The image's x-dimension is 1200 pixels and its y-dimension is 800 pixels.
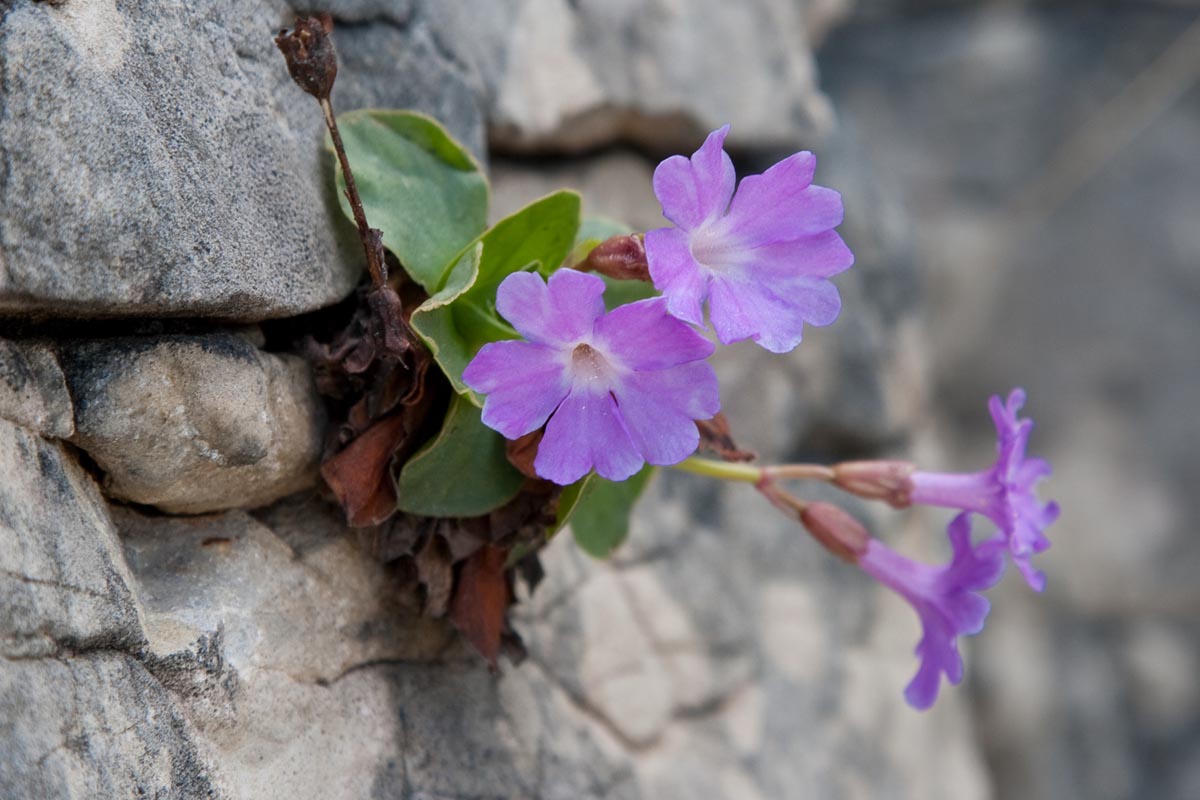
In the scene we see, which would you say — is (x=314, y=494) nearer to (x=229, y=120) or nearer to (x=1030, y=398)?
(x=229, y=120)

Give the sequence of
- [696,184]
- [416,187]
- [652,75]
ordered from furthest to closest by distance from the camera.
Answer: [652,75], [416,187], [696,184]

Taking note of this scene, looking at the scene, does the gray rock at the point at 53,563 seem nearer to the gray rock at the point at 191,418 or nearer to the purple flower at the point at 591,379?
the gray rock at the point at 191,418

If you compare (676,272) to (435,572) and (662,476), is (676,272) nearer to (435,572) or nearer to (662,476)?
(435,572)

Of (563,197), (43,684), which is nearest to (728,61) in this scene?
(563,197)

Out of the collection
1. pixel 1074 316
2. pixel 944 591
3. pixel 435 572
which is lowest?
pixel 1074 316

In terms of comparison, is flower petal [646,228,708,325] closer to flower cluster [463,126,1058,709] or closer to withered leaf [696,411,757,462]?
flower cluster [463,126,1058,709]

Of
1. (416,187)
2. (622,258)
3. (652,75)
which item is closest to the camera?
(622,258)

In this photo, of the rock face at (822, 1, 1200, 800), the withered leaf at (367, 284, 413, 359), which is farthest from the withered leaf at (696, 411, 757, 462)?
the rock face at (822, 1, 1200, 800)

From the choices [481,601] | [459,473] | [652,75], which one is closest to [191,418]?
[459,473]
